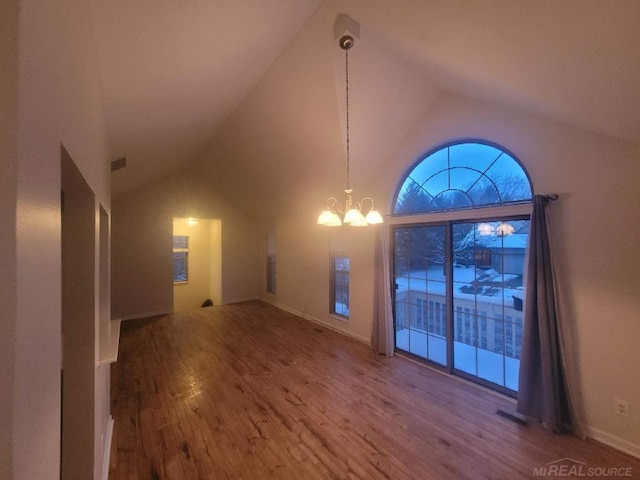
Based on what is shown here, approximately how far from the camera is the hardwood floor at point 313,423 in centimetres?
211

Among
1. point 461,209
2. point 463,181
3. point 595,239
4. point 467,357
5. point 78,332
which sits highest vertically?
point 463,181

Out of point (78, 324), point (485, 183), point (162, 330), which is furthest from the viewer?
point (162, 330)

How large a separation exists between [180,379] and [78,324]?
238 cm

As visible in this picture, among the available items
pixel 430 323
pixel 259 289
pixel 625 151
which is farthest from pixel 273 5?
pixel 259 289

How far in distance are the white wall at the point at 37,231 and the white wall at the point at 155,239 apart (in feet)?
20.3

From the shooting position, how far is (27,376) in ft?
1.92

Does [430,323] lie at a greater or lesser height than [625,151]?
lesser

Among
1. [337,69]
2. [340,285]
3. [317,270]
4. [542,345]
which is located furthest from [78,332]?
[317,270]

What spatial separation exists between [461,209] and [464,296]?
3.70 ft

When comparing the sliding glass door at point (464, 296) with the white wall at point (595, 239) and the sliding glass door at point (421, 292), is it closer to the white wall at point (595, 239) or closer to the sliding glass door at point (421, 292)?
the sliding glass door at point (421, 292)

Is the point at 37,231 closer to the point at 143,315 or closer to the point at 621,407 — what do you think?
the point at 621,407

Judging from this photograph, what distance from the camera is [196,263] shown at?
26.7 ft

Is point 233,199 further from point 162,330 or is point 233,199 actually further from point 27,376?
point 27,376

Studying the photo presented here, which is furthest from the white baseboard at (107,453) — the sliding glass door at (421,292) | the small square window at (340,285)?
the small square window at (340,285)
